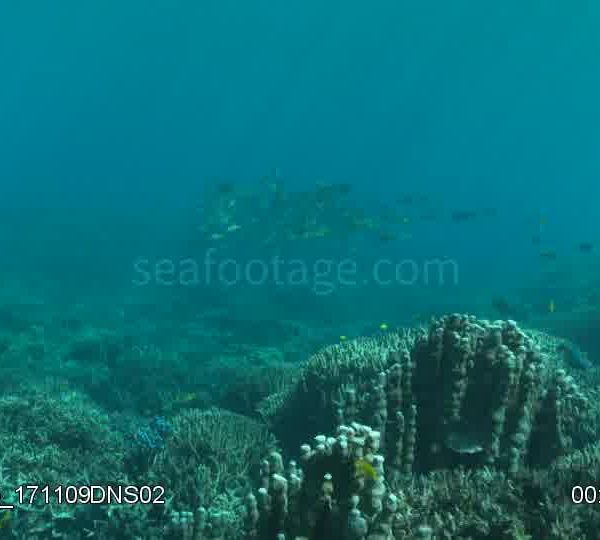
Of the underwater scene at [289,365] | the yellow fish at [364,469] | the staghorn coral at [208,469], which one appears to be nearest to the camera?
the yellow fish at [364,469]

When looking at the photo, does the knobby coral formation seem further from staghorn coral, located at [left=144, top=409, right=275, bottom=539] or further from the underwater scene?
staghorn coral, located at [left=144, top=409, right=275, bottom=539]

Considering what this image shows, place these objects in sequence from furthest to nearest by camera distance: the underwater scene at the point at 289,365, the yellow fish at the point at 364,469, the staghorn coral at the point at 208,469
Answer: the staghorn coral at the point at 208,469 → the underwater scene at the point at 289,365 → the yellow fish at the point at 364,469

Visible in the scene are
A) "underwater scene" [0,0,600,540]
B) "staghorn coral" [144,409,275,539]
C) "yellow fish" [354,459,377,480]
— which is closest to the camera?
"yellow fish" [354,459,377,480]

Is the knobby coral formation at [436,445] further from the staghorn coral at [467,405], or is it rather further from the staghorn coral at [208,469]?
the staghorn coral at [208,469]

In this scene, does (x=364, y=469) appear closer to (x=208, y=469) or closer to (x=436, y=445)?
(x=436, y=445)

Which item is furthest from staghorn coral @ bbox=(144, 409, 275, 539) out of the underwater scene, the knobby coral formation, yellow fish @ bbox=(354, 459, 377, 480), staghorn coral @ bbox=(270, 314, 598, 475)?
yellow fish @ bbox=(354, 459, 377, 480)

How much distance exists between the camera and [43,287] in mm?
27266

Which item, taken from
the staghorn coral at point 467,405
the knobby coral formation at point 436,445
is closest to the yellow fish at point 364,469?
the knobby coral formation at point 436,445

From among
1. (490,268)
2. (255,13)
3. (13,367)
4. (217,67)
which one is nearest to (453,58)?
(255,13)

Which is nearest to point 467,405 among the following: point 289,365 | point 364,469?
point 364,469

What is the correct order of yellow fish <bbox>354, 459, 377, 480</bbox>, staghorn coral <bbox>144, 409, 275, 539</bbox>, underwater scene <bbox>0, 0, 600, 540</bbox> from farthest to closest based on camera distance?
1. staghorn coral <bbox>144, 409, 275, 539</bbox>
2. underwater scene <bbox>0, 0, 600, 540</bbox>
3. yellow fish <bbox>354, 459, 377, 480</bbox>

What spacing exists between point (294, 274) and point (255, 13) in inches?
4557

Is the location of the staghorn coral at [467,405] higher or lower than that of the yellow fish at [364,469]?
higher

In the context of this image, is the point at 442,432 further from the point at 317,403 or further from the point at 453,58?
the point at 453,58
